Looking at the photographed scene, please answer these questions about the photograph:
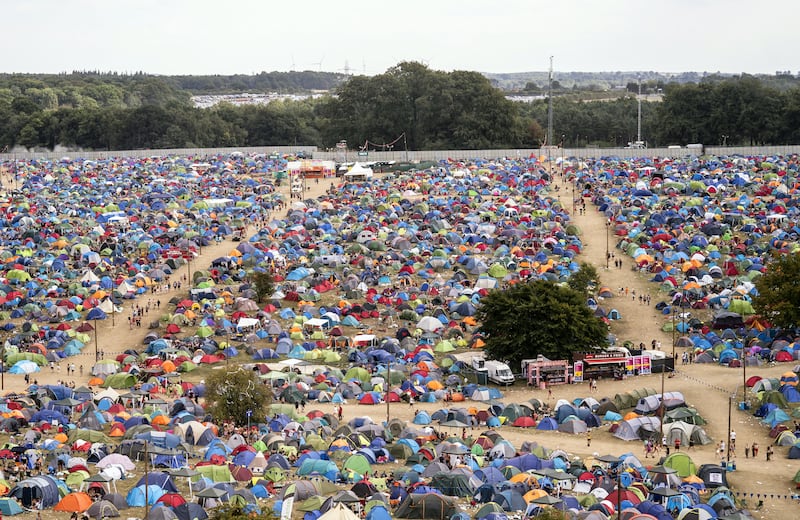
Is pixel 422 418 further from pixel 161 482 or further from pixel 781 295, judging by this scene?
pixel 781 295

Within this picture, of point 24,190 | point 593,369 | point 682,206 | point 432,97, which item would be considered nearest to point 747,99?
point 432,97

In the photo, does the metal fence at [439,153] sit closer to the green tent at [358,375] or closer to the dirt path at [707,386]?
the dirt path at [707,386]

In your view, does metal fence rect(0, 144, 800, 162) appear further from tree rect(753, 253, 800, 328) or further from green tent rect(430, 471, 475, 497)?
green tent rect(430, 471, 475, 497)

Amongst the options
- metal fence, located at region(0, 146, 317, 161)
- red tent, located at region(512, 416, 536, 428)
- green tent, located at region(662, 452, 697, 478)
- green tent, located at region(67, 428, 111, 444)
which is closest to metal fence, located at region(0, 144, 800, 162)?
metal fence, located at region(0, 146, 317, 161)

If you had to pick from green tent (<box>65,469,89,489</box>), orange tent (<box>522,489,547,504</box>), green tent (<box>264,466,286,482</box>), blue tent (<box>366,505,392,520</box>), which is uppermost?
orange tent (<box>522,489,547,504</box>)

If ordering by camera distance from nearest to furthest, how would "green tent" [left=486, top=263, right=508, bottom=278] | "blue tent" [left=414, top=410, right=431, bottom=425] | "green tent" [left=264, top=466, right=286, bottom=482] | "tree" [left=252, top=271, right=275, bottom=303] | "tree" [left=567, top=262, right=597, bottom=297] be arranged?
"green tent" [left=264, top=466, right=286, bottom=482] → "blue tent" [left=414, top=410, right=431, bottom=425] → "tree" [left=567, top=262, right=597, bottom=297] → "tree" [left=252, top=271, right=275, bottom=303] → "green tent" [left=486, top=263, right=508, bottom=278]

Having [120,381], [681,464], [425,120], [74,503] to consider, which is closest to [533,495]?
[681,464]

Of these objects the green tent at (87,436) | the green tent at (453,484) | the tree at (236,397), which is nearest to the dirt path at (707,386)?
the green tent at (453,484)
